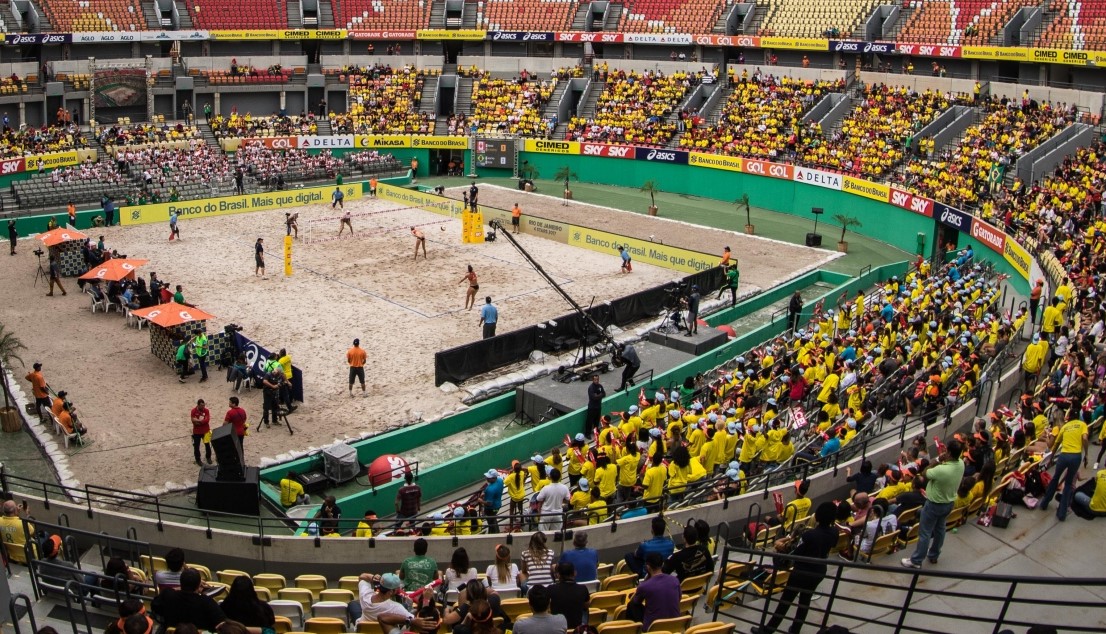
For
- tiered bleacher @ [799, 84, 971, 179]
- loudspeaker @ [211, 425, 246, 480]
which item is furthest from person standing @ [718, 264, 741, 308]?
loudspeaker @ [211, 425, 246, 480]

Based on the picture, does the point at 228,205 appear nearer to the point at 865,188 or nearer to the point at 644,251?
the point at 644,251

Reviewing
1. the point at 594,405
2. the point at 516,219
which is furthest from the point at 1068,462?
the point at 516,219

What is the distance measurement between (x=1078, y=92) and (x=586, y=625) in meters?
41.0

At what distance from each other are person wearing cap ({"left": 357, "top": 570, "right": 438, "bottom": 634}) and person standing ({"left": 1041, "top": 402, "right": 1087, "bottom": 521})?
339 inches

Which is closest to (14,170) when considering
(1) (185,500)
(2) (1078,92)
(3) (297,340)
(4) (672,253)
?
(3) (297,340)

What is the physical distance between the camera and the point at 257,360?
25.1m

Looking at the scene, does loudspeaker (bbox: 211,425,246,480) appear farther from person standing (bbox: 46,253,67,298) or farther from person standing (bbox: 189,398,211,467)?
person standing (bbox: 46,253,67,298)

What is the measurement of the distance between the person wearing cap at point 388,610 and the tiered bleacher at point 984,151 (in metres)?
33.4

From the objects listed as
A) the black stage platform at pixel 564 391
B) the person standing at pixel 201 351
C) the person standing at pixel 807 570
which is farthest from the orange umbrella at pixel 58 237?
the person standing at pixel 807 570

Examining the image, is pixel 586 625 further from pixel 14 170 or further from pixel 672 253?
pixel 14 170

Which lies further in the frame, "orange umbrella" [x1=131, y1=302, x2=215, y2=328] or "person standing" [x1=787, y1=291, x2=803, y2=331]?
"person standing" [x1=787, y1=291, x2=803, y2=331]

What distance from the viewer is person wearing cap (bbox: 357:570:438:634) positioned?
33.6 feet

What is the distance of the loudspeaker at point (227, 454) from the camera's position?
17859 mm

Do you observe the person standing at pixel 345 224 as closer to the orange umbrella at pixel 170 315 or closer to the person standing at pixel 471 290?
the person standing at pixel 471 290
